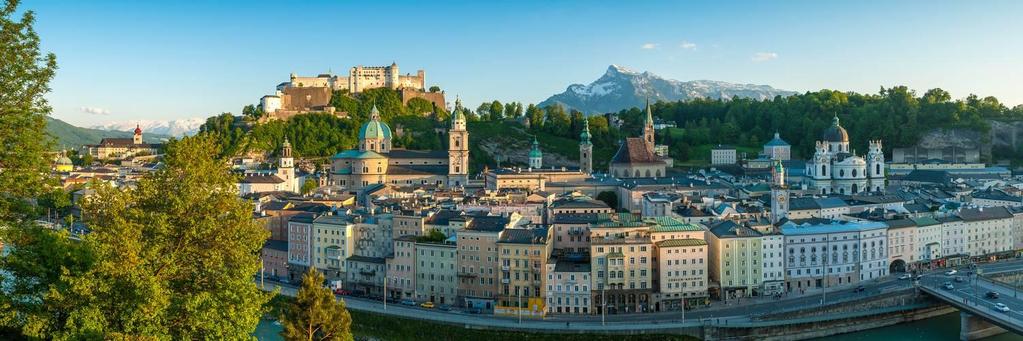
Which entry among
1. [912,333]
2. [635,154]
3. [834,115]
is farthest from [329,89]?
[912,333]

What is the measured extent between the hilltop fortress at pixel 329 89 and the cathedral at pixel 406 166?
2082 centimetres

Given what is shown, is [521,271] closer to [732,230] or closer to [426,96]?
[732,230]

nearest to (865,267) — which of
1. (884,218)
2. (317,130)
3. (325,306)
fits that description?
(884,218)

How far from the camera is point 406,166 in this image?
73188 mm

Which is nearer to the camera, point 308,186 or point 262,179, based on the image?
point 262,179

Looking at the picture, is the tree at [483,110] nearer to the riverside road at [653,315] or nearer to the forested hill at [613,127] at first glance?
the forested hill at [613,127]

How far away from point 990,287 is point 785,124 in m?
60.3

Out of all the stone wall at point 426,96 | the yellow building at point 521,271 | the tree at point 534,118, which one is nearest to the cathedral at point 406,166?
the tree at point 534,118

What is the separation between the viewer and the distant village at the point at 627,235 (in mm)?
36281

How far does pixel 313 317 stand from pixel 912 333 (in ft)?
89.5

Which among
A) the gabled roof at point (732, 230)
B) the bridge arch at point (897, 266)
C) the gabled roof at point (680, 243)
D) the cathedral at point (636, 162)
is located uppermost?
the cathedral at point (636, 162)

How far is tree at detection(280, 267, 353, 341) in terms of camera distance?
1767cm

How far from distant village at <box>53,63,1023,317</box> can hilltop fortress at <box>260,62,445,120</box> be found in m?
28.0

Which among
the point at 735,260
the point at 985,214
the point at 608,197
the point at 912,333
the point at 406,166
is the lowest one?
the point at 912,333
